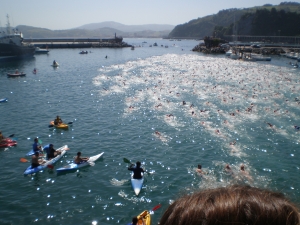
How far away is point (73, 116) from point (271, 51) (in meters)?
121

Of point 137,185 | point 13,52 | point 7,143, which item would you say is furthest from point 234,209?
point 13,52

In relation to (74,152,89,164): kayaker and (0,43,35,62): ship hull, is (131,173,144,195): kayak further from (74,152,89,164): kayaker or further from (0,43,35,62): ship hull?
(0,43,35,62): ship hull

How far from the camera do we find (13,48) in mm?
100688

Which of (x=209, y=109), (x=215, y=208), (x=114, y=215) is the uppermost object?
(x=215, y=208)

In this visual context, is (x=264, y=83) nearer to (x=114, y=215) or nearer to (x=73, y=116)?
(x=73, y=116)

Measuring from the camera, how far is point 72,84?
56000 mm

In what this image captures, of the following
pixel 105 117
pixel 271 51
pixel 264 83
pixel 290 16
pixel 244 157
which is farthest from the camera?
pixel 290 16

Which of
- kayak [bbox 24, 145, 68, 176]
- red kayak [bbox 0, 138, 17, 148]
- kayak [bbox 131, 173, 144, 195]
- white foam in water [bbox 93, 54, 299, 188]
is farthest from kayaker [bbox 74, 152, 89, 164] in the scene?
red kayak [bbox 0, 138, 17, 148]

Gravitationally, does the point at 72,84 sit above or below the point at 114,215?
above

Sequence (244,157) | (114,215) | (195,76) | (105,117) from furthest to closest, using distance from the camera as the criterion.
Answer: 1. (195,76)
2. (105,117)
3. (244,157)
4. (114,215)

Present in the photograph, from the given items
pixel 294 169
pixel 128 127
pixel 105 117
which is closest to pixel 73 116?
pixel 105 117

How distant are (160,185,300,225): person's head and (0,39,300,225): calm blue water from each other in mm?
834

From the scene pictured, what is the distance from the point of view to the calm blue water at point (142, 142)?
1739 cm

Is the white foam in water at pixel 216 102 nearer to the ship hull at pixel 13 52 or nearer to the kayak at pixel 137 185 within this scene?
the kayak at pixel 137 185
